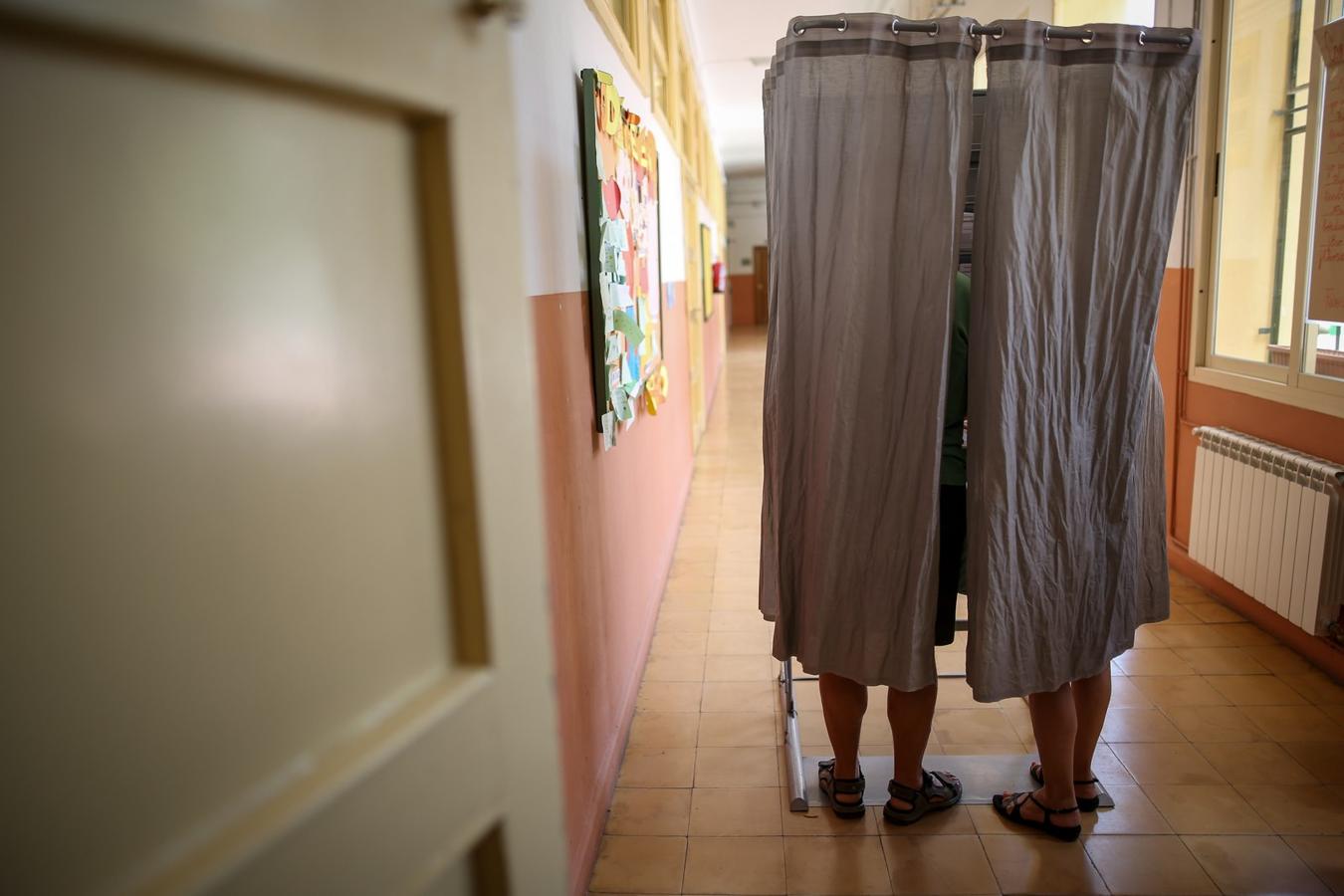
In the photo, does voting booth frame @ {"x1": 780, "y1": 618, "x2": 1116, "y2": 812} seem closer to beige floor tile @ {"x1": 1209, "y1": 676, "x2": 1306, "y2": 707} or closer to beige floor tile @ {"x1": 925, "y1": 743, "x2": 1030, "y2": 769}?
beige floor tile @ {"x1": 925, "y1": 743, "x2": 1030, "y2": 769}

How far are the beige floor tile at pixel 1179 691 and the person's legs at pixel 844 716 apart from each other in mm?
1206

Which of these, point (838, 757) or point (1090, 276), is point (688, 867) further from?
point (1090, 276)

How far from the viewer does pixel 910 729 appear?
2.15 metres

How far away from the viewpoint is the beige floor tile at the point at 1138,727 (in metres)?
2.55

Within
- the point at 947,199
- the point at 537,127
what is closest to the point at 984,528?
the point at 947,199

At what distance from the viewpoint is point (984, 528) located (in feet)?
6.07

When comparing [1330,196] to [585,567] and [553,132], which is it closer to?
[553,132]

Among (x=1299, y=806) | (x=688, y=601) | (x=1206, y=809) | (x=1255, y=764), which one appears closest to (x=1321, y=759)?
(x=1255, y=764)

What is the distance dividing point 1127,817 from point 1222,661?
1.16m

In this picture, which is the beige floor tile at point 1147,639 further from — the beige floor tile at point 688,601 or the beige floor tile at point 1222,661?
the beige floor tile at point 688,601

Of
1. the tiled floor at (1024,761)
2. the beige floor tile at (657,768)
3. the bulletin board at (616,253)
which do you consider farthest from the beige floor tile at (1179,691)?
the bulletin board at (616,253)

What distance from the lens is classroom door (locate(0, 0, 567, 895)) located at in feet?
1.60

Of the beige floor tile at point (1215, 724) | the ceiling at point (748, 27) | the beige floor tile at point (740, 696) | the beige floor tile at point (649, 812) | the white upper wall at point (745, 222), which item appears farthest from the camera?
the white upper wall at point (745, 222)

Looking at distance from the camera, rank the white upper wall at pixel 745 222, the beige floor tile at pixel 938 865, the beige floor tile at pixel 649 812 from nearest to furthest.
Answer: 1. the beige floor tile at pixel 938 865
2. the beige floor tile at pixel 649 812
3. the white upper wall at pixel 745 222
